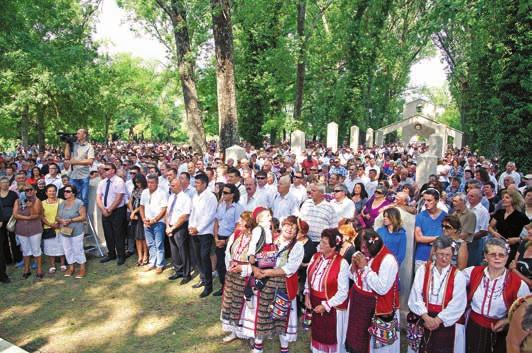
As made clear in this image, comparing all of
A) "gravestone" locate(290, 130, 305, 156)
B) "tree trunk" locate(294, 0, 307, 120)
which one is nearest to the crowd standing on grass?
"gravestone" locate(290, 130, 305, 156)

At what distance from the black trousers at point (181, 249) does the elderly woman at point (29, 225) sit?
94.0 inches

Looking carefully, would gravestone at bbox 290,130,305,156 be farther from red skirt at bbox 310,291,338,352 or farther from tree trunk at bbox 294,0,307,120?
red skirt at bbox 310,291,338,352

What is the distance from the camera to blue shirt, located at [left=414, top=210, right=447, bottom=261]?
5.49m

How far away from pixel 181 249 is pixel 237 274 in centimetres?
241

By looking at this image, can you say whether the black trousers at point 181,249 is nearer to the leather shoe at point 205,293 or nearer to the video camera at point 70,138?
the leather shoe at point 205,293

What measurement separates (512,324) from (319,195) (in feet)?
11.4

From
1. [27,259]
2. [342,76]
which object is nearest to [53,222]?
[27,259]

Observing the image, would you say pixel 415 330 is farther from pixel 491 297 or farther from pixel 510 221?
pixel 510 221

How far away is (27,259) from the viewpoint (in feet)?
25.3

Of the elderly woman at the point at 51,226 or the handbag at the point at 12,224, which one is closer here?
the handbag at the point at 12,224

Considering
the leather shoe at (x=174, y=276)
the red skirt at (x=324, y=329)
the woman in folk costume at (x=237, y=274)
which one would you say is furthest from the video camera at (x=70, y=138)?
the red skirt at (x=324, y=329)

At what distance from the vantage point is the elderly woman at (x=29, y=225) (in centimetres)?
748

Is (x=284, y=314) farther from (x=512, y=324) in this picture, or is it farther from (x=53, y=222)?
(x=53, y=222)

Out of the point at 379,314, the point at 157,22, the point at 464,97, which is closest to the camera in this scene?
the point at 379,314
